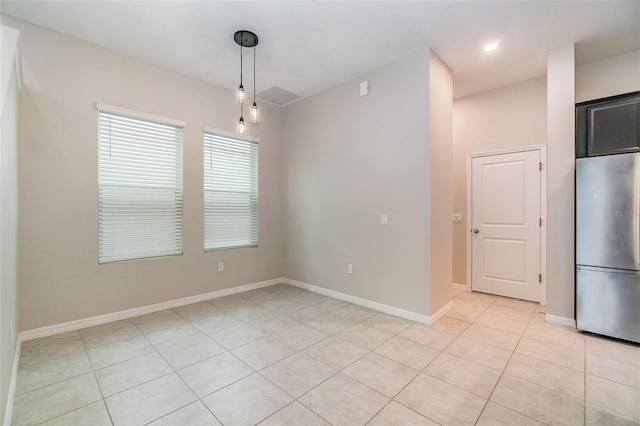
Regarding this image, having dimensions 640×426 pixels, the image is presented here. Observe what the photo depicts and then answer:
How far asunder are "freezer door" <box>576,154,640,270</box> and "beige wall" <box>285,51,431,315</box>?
1497 mm

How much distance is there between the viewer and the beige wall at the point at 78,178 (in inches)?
106

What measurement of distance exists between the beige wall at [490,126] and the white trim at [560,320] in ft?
4.23

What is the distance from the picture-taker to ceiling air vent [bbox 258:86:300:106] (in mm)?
4191

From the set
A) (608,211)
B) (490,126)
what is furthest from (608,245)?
(490,126)

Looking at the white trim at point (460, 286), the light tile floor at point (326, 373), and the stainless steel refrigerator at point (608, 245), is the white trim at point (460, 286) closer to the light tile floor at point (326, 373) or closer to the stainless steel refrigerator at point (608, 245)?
the light tile floor at point (326, 373)

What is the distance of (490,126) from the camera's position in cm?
413

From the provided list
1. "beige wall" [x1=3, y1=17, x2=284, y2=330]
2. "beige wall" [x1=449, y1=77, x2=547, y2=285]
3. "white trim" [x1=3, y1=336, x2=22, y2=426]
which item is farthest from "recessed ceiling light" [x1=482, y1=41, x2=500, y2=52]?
"white trim" [x1=3, y1=336, x2=22, y2=426]

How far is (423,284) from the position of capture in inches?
123

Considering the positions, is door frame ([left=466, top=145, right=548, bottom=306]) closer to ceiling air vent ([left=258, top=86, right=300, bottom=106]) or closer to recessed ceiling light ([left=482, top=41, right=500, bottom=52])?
recessed ceiling light ([left=482, top=41, right=500, bottom=52])

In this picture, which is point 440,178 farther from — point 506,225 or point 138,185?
point 138,185

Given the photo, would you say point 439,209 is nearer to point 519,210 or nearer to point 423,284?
point 423,284

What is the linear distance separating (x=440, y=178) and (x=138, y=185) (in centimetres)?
363

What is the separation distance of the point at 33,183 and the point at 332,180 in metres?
3.29

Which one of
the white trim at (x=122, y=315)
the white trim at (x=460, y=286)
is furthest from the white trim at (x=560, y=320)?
the white trim at (x=122, y=315)
